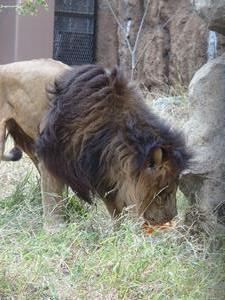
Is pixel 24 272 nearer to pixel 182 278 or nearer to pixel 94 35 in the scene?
pixel 182 278

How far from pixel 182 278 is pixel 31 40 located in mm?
7344

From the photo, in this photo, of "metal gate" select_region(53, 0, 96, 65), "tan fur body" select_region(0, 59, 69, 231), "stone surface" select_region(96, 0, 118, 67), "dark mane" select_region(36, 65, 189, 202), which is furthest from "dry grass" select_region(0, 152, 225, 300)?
"metal gate" select_region(53, 0, 96, 65)

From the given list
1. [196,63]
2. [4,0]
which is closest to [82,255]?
[196,63]

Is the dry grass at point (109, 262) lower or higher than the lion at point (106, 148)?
lower

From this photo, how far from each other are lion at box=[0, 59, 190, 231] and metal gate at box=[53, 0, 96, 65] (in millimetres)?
6155

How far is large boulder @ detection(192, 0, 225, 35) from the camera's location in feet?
14.4

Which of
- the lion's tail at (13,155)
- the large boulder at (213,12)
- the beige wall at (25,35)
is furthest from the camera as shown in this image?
the beige wall at (25,35)

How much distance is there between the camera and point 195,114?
4914mm

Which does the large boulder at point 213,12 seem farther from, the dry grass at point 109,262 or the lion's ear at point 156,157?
the dry grass at point 109,262

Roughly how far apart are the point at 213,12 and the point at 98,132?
105 cm

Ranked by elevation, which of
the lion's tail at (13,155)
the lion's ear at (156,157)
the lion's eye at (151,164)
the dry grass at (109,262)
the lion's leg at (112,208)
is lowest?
the lion's tail at (13,155)

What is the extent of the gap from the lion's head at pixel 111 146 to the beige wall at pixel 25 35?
568 centimetres

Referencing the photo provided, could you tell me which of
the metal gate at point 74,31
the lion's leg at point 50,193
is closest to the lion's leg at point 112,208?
the lion's leg at point 50,193

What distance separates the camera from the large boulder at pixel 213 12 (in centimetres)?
438
